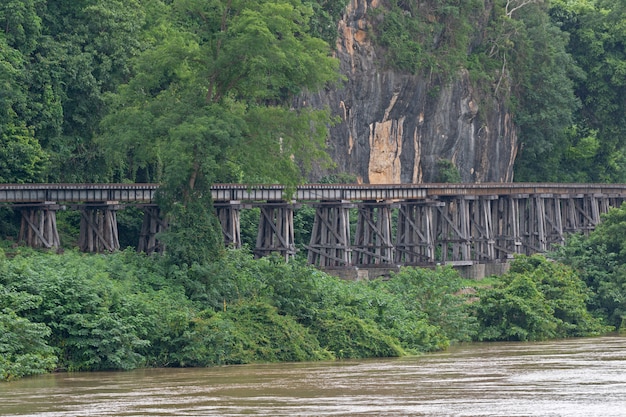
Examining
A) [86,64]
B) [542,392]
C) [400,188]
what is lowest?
[542,392]

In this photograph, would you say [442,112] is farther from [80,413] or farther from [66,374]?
[80,413]

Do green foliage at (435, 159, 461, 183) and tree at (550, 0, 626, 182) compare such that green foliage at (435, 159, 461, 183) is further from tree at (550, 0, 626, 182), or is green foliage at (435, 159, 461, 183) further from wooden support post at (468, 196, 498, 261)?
tree at (550, 0, 626, 182)

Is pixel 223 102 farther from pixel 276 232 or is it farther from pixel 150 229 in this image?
pixel 276 232

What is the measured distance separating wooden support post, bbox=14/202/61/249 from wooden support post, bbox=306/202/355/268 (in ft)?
34.5

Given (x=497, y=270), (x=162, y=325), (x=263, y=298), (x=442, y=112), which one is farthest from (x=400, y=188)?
(x=162, y=325)

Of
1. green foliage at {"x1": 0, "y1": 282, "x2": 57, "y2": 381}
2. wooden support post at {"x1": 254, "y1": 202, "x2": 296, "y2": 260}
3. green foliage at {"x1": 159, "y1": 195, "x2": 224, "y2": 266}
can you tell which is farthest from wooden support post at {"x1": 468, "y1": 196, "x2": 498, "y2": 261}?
green foliage at {"x1": 0, "y1": 282, "x2": 57, "y2": 381}

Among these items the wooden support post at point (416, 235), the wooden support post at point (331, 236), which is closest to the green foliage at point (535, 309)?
the wooden support post at point (331, 236)

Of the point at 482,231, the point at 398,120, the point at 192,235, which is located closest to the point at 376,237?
the point at 482,231

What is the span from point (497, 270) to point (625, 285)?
17.1 meters

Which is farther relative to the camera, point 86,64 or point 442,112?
point 442,112

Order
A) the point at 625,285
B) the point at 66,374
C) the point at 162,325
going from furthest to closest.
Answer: the point at 625,285
the point at 162,325
the point at 66,374

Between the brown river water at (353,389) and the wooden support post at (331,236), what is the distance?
21.1m

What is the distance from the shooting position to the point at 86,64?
Answer: 5544 centimetres

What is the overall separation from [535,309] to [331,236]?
52.7 ft
